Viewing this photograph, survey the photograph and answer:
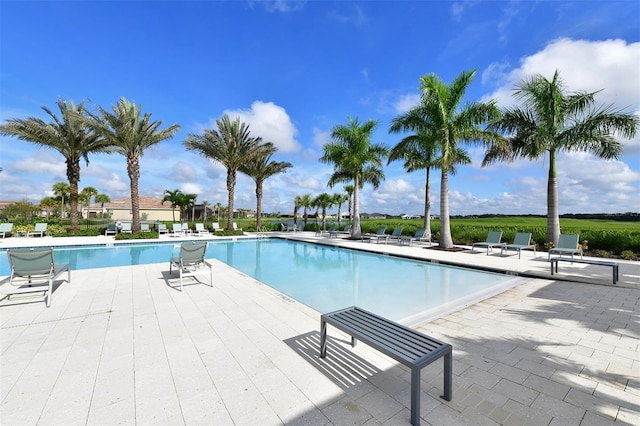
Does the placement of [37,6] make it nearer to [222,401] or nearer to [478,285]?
[222,401]

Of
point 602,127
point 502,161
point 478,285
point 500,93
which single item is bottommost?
point 478,285

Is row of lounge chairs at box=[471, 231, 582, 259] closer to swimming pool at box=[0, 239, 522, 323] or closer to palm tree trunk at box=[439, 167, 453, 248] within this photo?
palm tree trunk at box=[439, 167, 453, 248]

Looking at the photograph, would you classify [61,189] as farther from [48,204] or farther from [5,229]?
[5,229]

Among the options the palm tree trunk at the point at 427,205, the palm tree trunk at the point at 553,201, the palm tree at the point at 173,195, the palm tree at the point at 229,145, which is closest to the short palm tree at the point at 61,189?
the palm tree at the point at 173,195

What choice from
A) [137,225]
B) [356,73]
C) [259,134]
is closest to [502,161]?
[356,73]

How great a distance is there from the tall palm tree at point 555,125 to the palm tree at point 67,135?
23.8m

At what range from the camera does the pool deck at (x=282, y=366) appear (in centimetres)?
210

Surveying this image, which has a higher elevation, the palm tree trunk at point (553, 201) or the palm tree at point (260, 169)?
the palm tree at point (260, 169)

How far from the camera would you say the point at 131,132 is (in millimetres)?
16969

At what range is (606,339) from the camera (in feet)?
11.4

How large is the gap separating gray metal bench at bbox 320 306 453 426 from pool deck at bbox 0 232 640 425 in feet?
0.76

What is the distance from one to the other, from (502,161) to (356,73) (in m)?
9.39

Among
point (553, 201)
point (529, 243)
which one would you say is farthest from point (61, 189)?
point (553, 201)

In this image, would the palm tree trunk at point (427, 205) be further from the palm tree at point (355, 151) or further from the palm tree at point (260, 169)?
the palm tree at point (260, 169)
